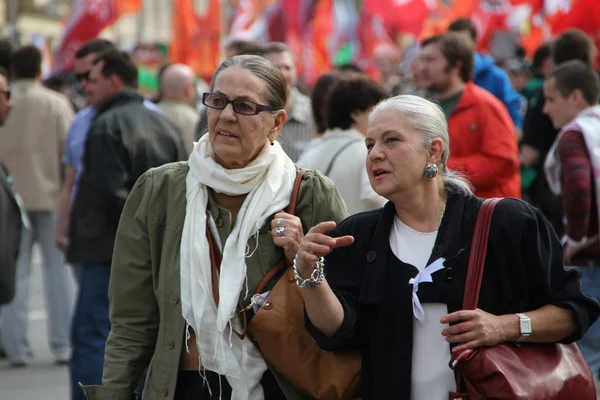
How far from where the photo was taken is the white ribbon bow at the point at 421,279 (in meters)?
3.53

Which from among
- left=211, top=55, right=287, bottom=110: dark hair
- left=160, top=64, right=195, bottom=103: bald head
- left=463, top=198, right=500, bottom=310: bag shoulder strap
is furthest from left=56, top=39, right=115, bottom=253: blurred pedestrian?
left=463, top=198, right=500, bottom=310: bag shoulder strap

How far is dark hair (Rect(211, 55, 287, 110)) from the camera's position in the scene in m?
3.97

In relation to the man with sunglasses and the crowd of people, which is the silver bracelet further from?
the man with sunglasses

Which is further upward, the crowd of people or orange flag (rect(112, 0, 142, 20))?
orange flag (rect(112, 0, 142, 20))

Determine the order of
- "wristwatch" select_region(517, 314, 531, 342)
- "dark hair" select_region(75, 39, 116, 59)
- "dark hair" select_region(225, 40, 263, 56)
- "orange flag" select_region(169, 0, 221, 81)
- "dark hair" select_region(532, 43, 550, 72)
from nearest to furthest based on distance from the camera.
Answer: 1. "wristwatch" select_region(517, 314, 531, 342)
2. "dark hair" select_region(75, 39, 116, 59)
3. "dark hair" select_region(225, 40, 263, 56)
4. "dark hair" select_region(532, 43, 550, 72)
5. "orange flag" select_region(169, 0, 221, 81)

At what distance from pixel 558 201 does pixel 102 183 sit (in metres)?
3.02

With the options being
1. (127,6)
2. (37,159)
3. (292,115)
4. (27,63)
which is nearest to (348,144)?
(292,115)

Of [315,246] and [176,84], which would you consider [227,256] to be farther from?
[176,84]

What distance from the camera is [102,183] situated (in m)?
6.78

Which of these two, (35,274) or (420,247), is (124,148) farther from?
(35,274)

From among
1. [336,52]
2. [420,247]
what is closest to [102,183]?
[420,247]

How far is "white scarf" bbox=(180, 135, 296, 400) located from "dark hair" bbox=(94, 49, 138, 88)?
3.34 meters

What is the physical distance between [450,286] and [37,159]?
264 inches

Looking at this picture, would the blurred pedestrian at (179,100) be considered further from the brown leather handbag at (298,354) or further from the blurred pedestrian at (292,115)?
the brown leather handbag at (298,354)
